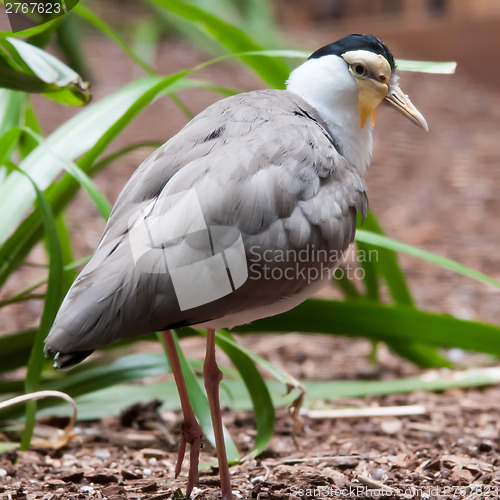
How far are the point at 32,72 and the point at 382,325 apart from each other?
3.69 ft

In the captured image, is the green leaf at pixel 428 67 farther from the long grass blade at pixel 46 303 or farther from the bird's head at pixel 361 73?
the long grass blade at pixel 46 303

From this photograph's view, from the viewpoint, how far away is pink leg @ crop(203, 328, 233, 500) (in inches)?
53.6

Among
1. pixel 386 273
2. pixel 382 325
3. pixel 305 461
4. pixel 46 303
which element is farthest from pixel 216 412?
pixel 386 273

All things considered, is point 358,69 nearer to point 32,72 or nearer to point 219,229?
point 219,229

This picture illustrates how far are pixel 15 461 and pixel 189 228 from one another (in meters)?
0.77

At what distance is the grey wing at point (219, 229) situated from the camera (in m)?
1.19

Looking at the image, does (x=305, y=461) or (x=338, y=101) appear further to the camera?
(x=305, y=461)

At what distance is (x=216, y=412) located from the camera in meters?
1.41

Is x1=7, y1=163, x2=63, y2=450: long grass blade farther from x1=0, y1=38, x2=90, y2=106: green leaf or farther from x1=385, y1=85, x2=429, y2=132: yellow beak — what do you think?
x1=385, y1=85, x2=429, y2=132: yellow beak

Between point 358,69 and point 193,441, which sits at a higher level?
point 358,69

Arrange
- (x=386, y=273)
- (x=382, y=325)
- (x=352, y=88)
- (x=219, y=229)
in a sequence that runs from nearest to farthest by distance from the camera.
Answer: (x=219, y=229) < (x=352, y=88) < (x=382, y=325) < (x=386, y=273)

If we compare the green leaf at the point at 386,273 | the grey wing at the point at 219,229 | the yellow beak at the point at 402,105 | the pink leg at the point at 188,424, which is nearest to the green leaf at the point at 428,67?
the yellow beak at the point at 402,105

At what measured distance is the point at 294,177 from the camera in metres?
1.32

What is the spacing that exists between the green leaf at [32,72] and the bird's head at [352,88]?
0.47 meters
